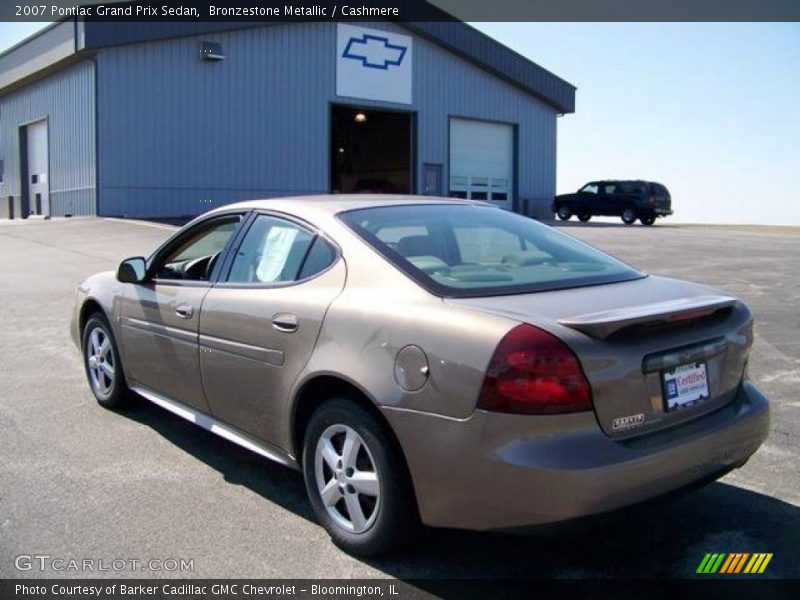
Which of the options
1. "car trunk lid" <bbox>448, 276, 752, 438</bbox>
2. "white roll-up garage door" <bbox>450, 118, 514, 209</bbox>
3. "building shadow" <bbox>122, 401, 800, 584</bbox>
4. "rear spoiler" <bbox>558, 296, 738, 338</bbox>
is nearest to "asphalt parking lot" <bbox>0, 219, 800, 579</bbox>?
"building shadow" <bbox>122, 401, 800, 584</bbox>

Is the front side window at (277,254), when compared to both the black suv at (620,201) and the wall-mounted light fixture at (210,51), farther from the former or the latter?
the black suv at (620,201)

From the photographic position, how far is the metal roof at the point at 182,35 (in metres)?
22.7

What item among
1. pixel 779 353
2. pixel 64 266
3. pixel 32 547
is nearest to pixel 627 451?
pixel 32 547

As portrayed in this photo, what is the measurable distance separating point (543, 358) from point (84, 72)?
23972 millimetres

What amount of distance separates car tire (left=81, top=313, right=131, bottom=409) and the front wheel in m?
29.7

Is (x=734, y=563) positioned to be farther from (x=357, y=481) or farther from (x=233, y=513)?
(x=233, y=513)

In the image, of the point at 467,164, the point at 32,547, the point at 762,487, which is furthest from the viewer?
the point at 467,164

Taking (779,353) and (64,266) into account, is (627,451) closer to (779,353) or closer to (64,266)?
(779,353)

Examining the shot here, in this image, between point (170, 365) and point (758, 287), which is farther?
point (758, 287)

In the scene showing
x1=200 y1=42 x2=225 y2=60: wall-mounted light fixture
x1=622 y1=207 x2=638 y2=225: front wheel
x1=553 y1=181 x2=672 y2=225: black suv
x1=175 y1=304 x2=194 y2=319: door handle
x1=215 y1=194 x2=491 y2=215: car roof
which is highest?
x1=200 y1=42 x2=225 y2=60: wall-mounted light fixture

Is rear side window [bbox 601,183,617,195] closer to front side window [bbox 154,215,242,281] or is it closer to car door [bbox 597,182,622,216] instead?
car door [bbox 597,182,622,216]

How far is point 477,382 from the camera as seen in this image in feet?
9.51

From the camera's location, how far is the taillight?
113 inches

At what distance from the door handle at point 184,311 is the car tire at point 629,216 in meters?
30.4
